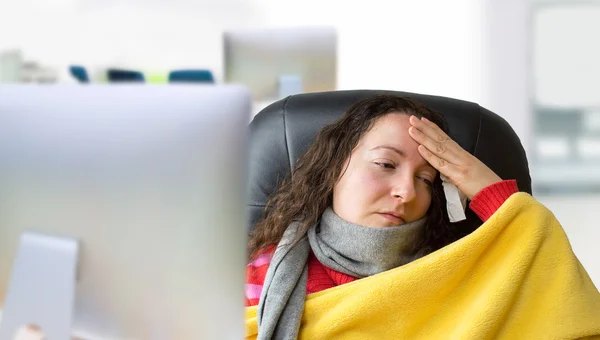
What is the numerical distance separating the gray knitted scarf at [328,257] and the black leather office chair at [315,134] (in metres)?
0.19

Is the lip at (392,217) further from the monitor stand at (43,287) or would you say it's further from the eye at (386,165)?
the monitor stand at (43,287)

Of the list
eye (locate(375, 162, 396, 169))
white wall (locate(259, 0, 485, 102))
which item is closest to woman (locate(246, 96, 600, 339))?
eye (locate(375, 162, 396, 169))

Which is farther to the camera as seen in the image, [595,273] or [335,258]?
[595,273]

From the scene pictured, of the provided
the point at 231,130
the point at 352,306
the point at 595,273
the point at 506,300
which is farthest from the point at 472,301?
the point at 595,273

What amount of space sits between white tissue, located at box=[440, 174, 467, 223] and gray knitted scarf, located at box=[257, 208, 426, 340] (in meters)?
0.05

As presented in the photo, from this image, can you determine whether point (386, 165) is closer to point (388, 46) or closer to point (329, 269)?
point (329, 269)

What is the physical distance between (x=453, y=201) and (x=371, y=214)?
0.52ft

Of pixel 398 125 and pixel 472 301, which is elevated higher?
pixel 398 125

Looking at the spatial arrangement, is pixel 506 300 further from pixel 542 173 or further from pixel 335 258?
pixel 542 173

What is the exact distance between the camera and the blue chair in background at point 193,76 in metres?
3.16

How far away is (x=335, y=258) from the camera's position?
1308mm

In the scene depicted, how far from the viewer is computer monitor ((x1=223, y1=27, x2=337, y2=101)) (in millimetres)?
2605

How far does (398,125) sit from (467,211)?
241 mm

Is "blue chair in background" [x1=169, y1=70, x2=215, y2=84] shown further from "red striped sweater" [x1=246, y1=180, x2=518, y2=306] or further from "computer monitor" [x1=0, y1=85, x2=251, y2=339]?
"computer monitor" [x1=0, y1=85, x2=251, y2=339]
